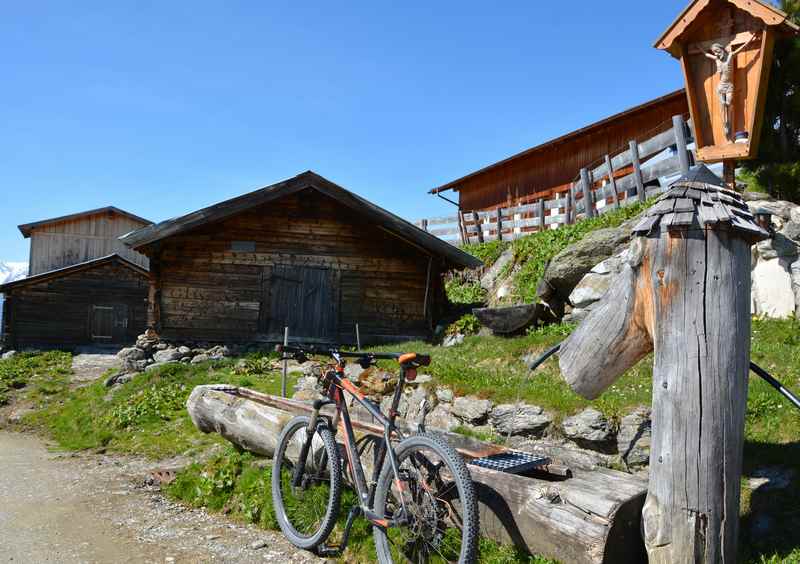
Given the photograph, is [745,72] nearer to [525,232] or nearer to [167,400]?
[167,400]

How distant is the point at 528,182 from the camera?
88.6 ft

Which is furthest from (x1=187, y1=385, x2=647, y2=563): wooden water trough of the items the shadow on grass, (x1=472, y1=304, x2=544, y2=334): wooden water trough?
(x1=472, y1=304, x2=544, y2=334): wooden water trough

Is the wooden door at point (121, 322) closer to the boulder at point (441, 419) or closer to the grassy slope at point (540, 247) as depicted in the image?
the grassy slope at point (540, 247)

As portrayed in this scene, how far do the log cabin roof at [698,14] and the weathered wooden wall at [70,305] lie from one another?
2506 centimetres

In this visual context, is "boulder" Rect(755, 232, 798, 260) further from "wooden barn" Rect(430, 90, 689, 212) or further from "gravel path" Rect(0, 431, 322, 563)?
"wooden barn" Rect(430, 90, 689, 212)

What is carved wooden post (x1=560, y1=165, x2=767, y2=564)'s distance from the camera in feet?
10.2

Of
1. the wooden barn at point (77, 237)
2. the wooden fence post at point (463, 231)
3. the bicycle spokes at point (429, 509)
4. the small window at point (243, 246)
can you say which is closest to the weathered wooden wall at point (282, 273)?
the small window at point (243, 246)

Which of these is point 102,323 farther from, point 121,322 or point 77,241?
point 77,241

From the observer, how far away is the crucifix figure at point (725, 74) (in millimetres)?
5980

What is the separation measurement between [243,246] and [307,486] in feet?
38.4

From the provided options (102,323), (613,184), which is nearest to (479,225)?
(613,184)

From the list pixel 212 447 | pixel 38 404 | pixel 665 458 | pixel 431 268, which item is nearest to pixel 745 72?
pixel 665 458

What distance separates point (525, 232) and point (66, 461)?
1692 centimetres

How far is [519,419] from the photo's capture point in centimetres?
702
